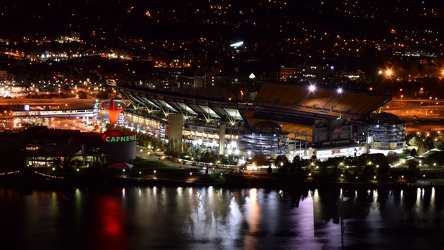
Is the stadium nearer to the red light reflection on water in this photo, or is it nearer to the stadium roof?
the stadium roof

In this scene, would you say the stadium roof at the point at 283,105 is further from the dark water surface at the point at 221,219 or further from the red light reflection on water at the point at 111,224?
the red light reflection on water at the point at 111,224

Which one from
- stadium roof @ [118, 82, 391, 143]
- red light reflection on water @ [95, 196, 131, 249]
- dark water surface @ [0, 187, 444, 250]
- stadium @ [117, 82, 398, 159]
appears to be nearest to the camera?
red light reflection on water @ [95, 196, 131, 249]

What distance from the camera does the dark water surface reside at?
11.0 meters

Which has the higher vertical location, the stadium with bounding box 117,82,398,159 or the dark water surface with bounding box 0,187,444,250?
the stadium with bounding box 117,82,398,159

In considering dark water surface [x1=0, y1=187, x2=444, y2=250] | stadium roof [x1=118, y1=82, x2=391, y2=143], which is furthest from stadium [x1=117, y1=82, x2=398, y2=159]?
dark water surface [x1=0, y1=187, x2=444, y2=250]

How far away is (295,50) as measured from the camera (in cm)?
3534

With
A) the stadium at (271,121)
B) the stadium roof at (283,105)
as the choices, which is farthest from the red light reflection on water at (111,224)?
the stadium roof at (283,105)

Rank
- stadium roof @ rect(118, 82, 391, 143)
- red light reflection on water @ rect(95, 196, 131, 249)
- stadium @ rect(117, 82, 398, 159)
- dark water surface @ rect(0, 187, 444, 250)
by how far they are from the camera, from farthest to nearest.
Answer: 1. stadium roof @ rect(118, 82, 391, 143)
2. stadium @ rect(117, 82, 398, 159)
3. dark water surface @ rect(0, 187, 444, 250)
4. red light reflection on water @ rect(95, 196, 131, 249)

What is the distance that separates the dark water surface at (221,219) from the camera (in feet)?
36.1

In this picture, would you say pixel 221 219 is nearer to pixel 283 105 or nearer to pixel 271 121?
pixel 271 121

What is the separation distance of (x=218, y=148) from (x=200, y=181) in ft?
6.97

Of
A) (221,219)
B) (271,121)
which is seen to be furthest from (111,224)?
(271,121)

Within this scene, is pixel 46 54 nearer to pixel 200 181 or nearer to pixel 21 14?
pixel 21 14

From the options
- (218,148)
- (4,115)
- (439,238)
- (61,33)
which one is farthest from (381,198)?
(61,33)
